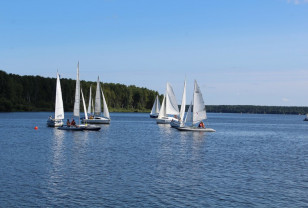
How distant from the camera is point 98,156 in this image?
47.4 meters

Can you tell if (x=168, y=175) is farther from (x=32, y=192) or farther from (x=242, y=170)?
(x=32, y=192)

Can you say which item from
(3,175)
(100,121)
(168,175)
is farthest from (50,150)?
(100,121)

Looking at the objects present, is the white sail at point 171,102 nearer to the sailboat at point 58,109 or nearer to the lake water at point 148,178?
the sailboat at point 58,109

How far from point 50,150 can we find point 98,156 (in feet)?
25.9

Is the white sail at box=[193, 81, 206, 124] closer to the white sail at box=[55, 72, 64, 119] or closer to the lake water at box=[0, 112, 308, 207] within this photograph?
the white sail at box=[55, 72, 64, 119]

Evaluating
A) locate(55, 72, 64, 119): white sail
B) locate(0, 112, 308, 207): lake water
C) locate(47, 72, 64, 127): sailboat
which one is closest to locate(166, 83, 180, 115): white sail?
locate(47, 72, 64, 127): sailboat

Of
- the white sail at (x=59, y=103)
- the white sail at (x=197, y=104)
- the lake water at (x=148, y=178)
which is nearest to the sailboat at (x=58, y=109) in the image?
the white sail at (x=59, y=103)

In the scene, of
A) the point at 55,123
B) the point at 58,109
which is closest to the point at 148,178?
the point at 58,109

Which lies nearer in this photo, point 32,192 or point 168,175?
point 32,192

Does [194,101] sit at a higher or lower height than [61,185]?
higher

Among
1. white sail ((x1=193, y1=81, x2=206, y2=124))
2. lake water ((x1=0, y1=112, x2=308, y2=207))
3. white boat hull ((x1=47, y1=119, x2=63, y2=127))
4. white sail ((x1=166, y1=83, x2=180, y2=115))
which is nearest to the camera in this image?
lake water ((x1=0, y1=112, x2=308, y2=207))

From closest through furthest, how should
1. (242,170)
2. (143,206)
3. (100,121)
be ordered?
1. (143,206)
2. (242,170)
3. (100,121)

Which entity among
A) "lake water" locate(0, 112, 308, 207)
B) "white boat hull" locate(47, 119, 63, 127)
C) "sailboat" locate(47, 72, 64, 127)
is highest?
"sailboat" locate(47, 72, 64, 127)

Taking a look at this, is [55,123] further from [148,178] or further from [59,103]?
Answer: [148,178]
